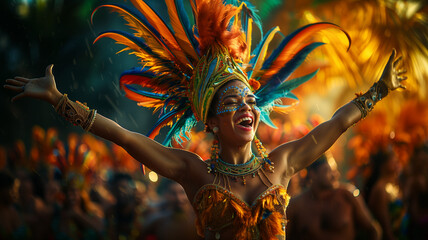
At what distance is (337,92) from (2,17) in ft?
41.9

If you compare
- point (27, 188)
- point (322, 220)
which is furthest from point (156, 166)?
point (27, 188)

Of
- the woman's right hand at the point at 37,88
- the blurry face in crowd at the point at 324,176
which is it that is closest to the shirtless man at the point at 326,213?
the blurry face in crowd at the point at 324,176

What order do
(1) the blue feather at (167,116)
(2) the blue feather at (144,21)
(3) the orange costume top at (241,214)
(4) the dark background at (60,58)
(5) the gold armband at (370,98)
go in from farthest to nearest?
1. (4) the dark background at (60,58)
2. (1) the blue feather at (167,116)
3. (5) the gold armband at (370,98)
4. (2) the blue feather at (144,21)
5. (3) the orange costume top at (241,214)

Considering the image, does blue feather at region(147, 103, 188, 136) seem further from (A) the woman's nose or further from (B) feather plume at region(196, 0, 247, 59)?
(A) the woman's nose

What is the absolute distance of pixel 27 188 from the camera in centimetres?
907

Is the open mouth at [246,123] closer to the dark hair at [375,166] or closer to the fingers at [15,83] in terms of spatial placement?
the fingers at [15,83]

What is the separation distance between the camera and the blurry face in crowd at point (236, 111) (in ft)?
11.2

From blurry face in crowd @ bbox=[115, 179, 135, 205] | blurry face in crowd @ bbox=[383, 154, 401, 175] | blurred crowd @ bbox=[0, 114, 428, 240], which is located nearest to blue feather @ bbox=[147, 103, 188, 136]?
blurred crowd @ bbox=[0, 114, 428, 240]

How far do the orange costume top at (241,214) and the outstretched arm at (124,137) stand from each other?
299mm

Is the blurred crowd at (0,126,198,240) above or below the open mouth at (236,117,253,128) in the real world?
below

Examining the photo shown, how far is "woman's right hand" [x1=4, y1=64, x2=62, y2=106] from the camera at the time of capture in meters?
3.11

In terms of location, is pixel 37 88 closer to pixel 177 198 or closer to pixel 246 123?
pixel 246 123

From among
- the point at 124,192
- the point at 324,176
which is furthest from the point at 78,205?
the point at 324,176

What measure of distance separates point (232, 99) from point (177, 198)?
3890mm
